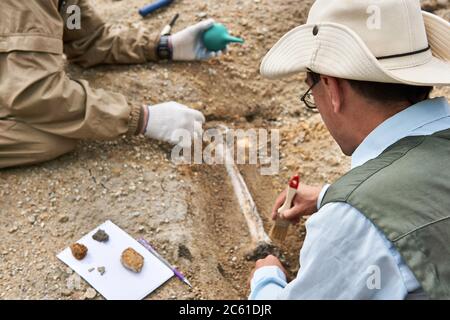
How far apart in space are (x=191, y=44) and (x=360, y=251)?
2.35 m

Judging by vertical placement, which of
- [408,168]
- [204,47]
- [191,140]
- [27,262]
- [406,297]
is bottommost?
[27,262]

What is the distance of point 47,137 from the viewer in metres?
2.52

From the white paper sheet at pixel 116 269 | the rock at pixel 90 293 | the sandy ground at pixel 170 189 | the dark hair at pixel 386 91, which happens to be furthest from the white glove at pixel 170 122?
the dark hair at pixel 386 91

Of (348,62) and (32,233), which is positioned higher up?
(348,62)

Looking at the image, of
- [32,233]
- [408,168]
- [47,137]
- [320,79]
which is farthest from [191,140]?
[408,168]

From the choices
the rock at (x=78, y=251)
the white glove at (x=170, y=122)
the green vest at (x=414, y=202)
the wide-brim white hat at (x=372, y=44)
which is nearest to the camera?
the green vest at (x=414, y=202)

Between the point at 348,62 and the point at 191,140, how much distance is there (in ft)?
5.15

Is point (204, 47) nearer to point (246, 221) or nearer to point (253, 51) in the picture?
point (253, 51)

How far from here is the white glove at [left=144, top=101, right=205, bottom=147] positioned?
269cm

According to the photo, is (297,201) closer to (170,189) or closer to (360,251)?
(170,189)

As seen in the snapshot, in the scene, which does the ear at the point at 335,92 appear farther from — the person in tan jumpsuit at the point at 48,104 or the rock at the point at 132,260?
the person in tan jumpsuit at the point at 48,104

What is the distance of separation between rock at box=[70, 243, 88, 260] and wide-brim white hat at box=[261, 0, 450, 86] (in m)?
1.33

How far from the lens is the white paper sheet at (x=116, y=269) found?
2.12 metres
